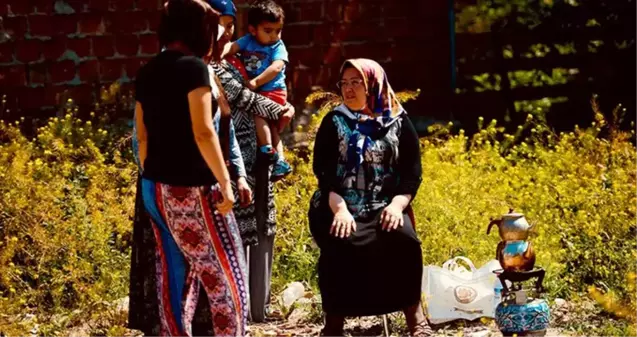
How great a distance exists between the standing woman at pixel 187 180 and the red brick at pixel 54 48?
15.4ft

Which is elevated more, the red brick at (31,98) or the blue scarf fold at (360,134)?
the red brick at (31,98)

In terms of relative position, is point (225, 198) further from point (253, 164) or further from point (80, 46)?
point (80, 46)

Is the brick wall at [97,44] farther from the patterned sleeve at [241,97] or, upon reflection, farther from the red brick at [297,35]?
the patterned sleeve at [241,97]

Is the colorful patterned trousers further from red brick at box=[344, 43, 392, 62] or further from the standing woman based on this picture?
red brick at box=[344, 43, 392, 62]

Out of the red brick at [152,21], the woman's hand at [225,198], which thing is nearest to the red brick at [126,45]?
the red brick at [152,21]

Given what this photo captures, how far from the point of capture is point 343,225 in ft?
22.1

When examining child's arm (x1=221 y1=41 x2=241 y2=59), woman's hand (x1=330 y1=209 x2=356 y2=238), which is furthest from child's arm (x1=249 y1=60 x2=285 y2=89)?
woman's hand (x1=330 y1=209 x2=356 y2=238)

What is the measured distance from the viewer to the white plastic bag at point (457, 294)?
7.47 metres

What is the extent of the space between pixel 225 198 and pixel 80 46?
5.04m

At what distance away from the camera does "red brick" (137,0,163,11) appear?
1058cm

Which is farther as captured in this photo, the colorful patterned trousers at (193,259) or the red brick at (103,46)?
the red brick at (103,46)

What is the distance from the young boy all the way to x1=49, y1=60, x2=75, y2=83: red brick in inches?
136

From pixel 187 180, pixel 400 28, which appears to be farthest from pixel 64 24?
pixel 187 180

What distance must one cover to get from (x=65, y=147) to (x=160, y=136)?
4.12 meters
